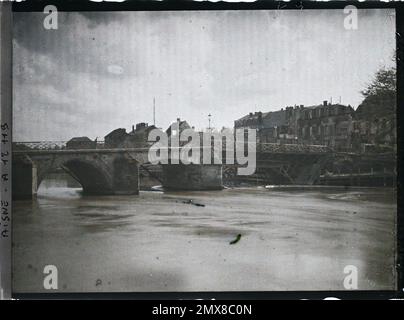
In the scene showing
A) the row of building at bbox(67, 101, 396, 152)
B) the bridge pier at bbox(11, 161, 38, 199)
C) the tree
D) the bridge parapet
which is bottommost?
the bridge pier at bbox(11, 161, 38, 199)

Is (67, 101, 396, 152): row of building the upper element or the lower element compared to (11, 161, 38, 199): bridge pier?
upper

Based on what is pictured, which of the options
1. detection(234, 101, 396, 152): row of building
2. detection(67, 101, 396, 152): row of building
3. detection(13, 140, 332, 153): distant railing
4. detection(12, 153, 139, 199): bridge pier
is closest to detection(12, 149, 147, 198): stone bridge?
detection(12, 153, 139, 199): bridge pier

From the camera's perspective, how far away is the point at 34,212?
4.84 m

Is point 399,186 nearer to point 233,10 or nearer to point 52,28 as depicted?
point 233,10

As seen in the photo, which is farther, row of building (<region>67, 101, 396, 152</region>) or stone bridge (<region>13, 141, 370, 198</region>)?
stone bridge (<region>13, 141, 370, 198</region>)

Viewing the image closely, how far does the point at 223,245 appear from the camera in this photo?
4.48 meters

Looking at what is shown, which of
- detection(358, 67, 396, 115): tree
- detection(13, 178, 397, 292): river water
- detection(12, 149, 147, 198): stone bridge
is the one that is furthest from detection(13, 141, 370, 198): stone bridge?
detection(358, 67, 396, 115): tree

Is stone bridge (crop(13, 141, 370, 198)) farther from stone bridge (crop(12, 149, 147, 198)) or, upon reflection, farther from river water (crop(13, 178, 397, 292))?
river water (crop(13, 178, 397, 292))

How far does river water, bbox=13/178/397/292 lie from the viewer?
4320 mm

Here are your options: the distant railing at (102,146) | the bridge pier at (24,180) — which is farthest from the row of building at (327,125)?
the bridge pier at (24,180)

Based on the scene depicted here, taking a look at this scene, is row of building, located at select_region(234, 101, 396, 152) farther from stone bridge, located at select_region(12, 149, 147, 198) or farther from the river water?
stone bridge, located at select_region(12, 149, 147, 198)

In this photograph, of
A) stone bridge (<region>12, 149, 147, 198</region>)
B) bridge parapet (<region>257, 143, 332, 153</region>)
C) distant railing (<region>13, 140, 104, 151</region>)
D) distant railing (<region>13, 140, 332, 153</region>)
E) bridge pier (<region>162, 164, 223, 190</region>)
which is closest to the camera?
distant railing (<region>13, 140, 104, 151</region>)

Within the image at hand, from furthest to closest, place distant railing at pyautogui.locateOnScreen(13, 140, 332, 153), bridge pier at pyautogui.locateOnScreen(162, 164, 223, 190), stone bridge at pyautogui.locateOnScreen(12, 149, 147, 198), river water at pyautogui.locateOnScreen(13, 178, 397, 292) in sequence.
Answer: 1. bridge pier at pyautogui.locateOnScreen(162, 164, 223, 190)
2. stone bridge at pyautogui.locateOnScreen(12, 149, 147, 198)
3. distant railing at pyautogui.locateOnScreen(13, 140, 332, 153)
4. river water at pyautogui.locateOnScreen(13, 178, 397, 292)
